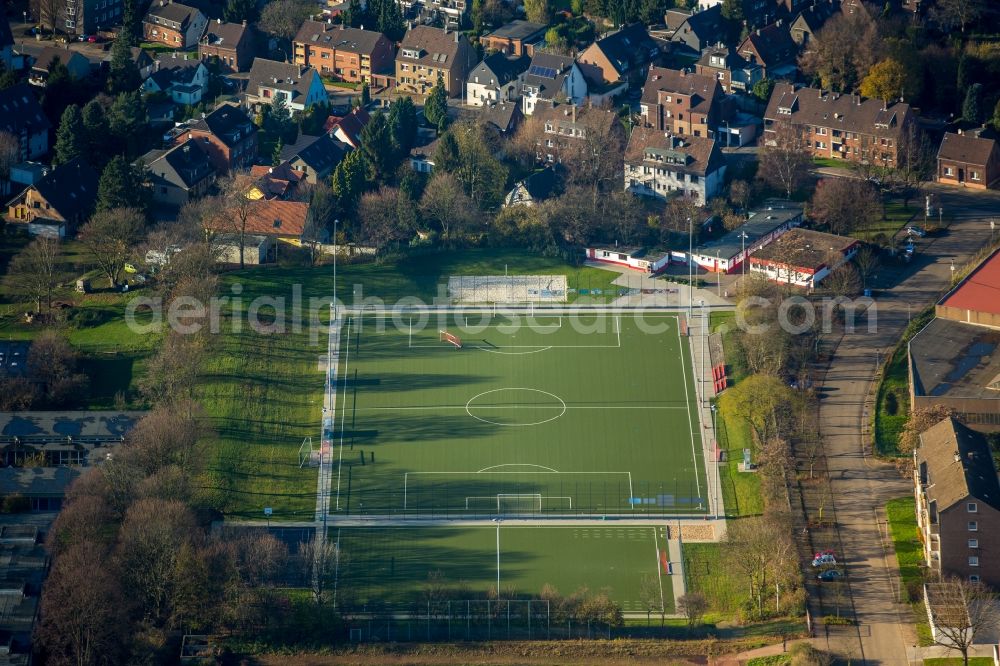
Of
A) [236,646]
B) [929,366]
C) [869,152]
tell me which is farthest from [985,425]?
[236,646]

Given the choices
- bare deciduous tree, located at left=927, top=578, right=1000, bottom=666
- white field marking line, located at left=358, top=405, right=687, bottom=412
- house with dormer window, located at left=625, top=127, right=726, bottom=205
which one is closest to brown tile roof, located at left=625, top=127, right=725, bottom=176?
house with dormer window, located at left=625, top=127, right=726, bottom=205

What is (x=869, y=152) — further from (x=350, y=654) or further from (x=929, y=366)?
(x=350, y=654)

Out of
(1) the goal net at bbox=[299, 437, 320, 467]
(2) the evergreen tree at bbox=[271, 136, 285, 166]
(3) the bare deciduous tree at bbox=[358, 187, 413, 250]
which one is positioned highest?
(2) the evergreen tree at bbox=[271, 136, 285, 166]

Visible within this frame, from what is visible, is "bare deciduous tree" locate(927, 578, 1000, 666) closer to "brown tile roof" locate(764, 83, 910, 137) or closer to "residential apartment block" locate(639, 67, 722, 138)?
"brown tile roof" locate(764, 83, 910, 137)

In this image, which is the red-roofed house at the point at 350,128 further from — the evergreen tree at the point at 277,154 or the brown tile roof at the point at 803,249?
the brown tile roof at the point at 803,249

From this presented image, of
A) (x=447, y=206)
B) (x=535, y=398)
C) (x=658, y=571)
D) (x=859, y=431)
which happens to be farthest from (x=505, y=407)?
(x=447, y=206)

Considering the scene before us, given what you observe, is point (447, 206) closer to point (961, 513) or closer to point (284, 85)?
point (284, 85)
